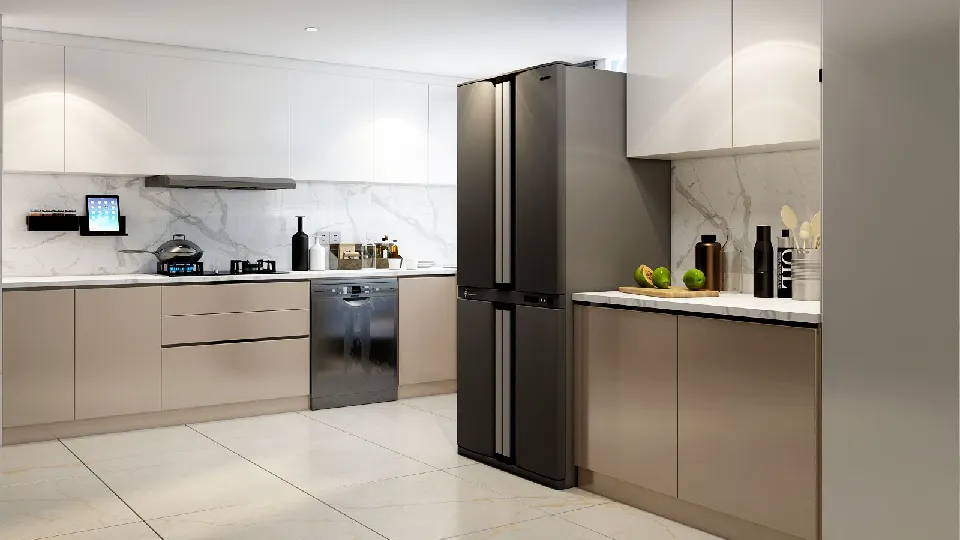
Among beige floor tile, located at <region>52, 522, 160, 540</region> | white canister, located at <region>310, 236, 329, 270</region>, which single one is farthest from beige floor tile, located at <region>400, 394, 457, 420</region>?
beige floor tile, located at <region>52, 522, 160, 540</region>

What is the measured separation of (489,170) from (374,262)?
2376 millimetres

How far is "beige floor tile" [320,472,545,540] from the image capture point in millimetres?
3547

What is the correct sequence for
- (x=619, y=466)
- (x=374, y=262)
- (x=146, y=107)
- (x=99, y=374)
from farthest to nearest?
(x=374, y=262) → (x=146, y=107) → (x=99, y=374) → (x=619, y=466)

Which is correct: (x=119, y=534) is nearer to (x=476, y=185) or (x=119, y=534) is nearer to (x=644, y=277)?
(x=476, y=185)

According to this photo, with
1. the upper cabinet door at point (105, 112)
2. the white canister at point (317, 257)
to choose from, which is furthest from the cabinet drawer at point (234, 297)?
the upper cabinet door at point (105, 112)

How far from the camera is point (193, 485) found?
414 cm

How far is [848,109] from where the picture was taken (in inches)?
95.1

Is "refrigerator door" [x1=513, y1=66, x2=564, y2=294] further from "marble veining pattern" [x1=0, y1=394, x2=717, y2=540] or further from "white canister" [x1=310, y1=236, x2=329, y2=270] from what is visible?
"white canister" [x1=310, y1=236, x2=329, y2=270]

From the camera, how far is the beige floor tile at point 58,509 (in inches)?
139

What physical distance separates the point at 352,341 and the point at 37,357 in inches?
73.7

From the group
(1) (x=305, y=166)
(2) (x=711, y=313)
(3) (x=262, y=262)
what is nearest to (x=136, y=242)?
(3) (x=262, y=262)

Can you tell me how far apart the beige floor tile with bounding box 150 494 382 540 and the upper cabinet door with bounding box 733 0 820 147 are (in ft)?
7.18

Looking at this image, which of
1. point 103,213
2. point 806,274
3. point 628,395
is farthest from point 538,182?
point 103,213

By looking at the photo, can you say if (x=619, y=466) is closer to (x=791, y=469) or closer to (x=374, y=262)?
Answer: (x=791, y=469)
